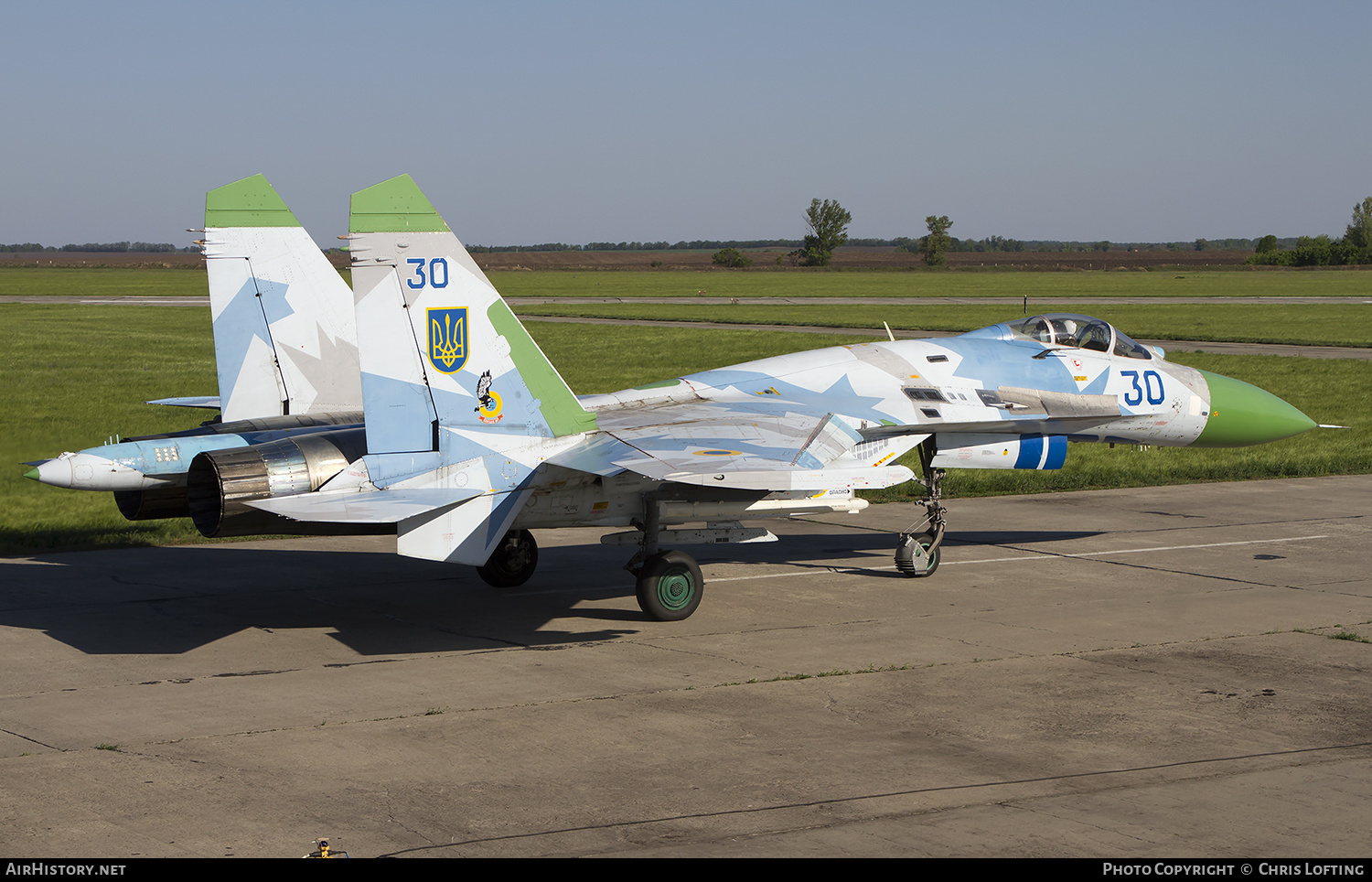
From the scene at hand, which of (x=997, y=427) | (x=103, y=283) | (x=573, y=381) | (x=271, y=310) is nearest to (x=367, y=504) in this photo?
(x=271, y=310)

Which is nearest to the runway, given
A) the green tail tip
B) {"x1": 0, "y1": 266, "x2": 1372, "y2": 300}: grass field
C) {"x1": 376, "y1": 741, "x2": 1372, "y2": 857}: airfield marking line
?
{"x1": 376, "y1": 741, "x2": 1372, "y2": 857}: airfield marking line

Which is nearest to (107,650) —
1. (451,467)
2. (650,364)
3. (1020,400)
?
(451,467)

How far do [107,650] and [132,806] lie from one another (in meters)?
4.30

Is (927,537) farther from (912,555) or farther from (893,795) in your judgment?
(893,795)

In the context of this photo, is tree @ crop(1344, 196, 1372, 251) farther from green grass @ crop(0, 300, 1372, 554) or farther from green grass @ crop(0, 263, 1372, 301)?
green grass @ crop(0, 300, 1372, 554)

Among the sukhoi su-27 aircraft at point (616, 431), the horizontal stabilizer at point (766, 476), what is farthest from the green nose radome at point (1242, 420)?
the horizontal stabilizer at point (766, 476)

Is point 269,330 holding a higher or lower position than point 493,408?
higher

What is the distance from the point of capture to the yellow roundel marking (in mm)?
11875

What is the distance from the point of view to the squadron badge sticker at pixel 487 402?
11836mm

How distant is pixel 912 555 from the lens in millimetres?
14828

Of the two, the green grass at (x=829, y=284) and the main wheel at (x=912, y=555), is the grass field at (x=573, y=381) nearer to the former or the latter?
the main wheel at (x=912, y=555)

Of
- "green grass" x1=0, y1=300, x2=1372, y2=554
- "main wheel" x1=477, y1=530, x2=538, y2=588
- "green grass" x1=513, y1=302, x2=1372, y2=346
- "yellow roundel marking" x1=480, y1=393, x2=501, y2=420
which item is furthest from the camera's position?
"green grass" x1=513, y1=302, x2=1372, y2=346

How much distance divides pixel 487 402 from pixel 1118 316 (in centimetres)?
5830

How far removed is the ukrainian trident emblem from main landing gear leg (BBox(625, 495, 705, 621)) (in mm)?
2419
